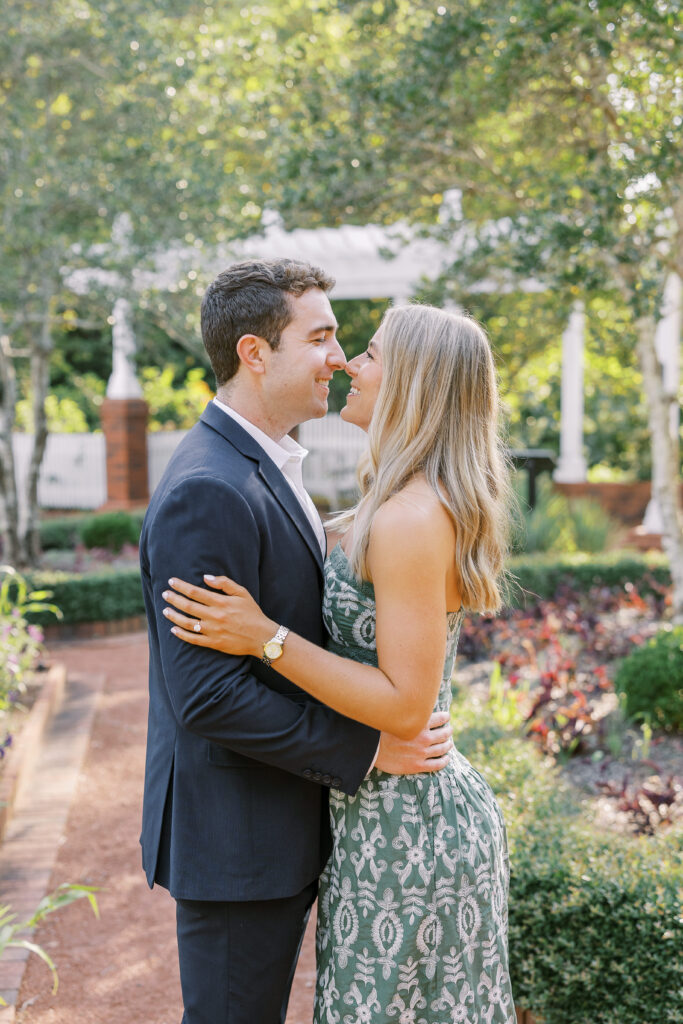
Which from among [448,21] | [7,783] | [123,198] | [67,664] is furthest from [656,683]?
[123,198]

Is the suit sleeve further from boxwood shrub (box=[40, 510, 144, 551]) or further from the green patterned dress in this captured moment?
boxwood shrub (box=[40, 510, 144, 551])

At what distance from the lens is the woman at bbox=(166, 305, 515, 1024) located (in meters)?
1.91

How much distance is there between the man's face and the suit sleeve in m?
0.35

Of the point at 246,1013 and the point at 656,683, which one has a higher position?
the point at 246,1013

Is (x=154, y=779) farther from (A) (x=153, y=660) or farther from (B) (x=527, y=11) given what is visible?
(B) (x=527, y=11)

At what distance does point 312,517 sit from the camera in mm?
2258

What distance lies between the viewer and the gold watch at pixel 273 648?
1894 millimetres

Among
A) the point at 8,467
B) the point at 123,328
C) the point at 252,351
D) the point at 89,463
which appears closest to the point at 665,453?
the point at 252,351

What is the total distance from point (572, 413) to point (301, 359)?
466 inches

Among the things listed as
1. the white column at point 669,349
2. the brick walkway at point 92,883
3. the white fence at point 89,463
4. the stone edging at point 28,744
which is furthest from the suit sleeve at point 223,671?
the white fence at point 89,463

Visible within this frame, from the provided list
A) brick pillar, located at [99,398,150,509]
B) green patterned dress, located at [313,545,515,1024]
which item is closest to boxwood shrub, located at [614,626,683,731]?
green patterned dress, located at [313,545,515,1024]

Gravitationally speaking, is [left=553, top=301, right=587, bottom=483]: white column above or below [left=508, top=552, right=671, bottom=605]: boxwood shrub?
above

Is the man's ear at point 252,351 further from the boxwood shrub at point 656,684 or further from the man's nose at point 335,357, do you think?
the boxwood shrub at point 656,684

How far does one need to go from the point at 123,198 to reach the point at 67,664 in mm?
3846
